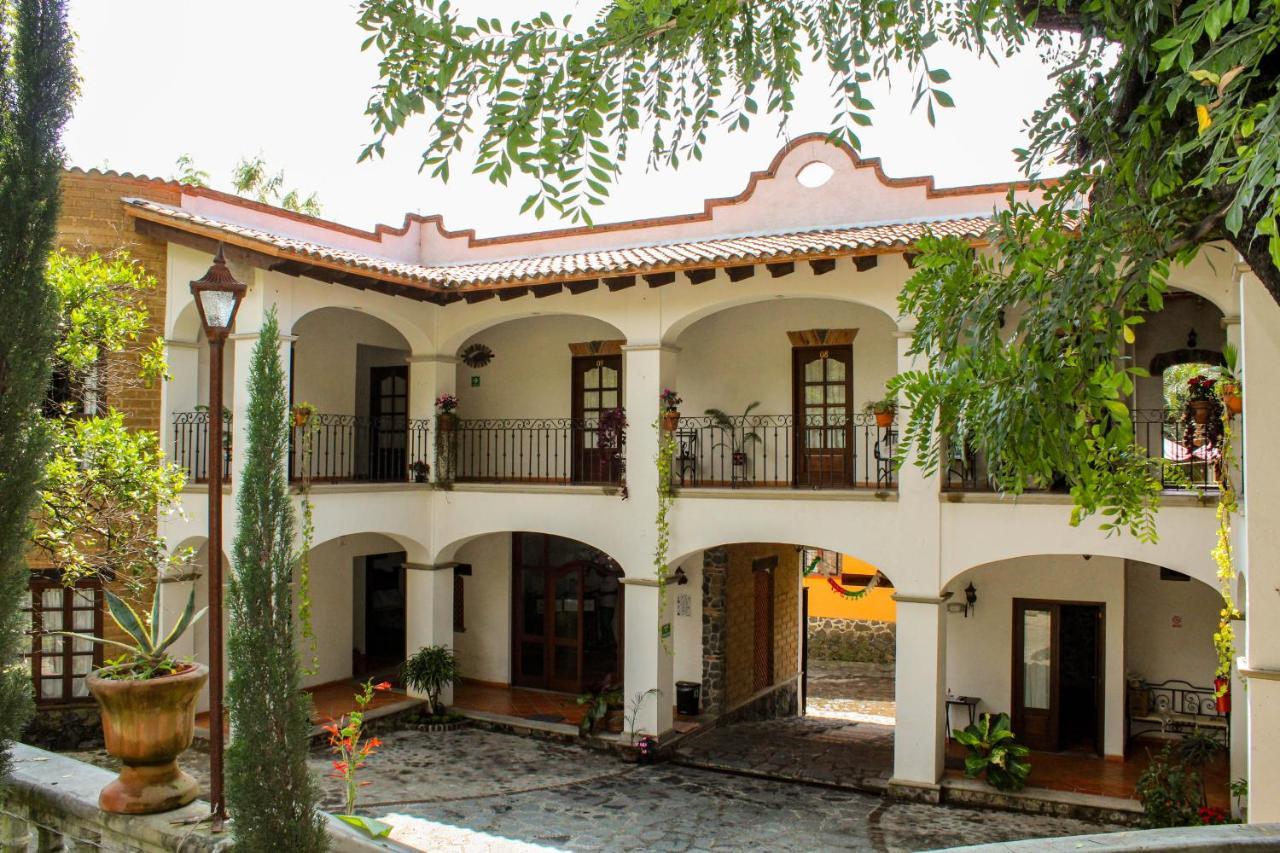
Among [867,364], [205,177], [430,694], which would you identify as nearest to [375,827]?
[430,694]

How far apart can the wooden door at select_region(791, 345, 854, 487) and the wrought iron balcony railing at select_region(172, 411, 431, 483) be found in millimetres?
5405

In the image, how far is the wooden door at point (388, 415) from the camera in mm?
16203

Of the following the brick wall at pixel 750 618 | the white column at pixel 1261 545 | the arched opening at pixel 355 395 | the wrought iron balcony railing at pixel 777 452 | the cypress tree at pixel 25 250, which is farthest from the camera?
the arched opening at pixel 355 395

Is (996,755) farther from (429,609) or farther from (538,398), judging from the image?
(538,398)

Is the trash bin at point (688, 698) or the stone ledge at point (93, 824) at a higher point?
the stone ledge at point (93, 824)

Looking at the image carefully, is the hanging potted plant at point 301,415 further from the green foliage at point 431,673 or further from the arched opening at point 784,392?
the arched opening at point 784,392

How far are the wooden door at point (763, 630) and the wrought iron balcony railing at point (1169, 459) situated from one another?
4.58 m

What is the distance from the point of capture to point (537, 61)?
4.46 metres

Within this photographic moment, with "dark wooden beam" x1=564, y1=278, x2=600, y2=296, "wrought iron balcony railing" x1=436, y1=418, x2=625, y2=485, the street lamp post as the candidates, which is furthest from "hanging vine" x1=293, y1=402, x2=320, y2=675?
the street lamp post

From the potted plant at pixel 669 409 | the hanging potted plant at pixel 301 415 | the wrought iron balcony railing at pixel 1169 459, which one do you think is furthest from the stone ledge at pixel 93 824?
the potted plant at pixel 669 409

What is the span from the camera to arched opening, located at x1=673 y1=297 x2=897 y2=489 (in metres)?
13.4

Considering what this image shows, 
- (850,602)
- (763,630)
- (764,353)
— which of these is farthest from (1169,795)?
(850,602)

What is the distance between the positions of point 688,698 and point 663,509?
10.1 feet

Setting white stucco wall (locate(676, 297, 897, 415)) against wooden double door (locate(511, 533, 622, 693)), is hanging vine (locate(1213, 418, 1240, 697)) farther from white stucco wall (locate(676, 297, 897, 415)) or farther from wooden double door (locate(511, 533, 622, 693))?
wooden double door (locate(511, 533, 622, 693))
